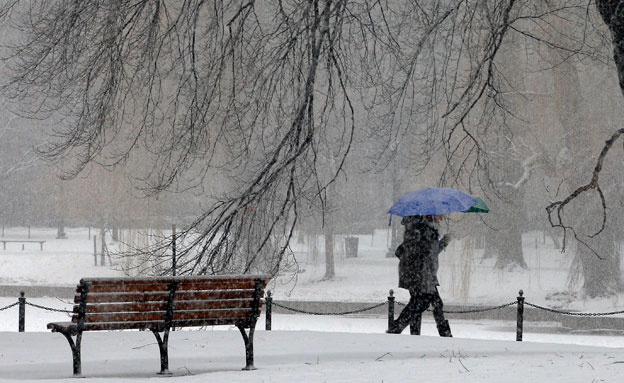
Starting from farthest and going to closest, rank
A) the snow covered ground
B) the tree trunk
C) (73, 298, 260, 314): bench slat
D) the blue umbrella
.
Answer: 1. the tree trunk
2. the blue umbrella
3. (73, 298, 260, 314): bench slat
4. the snow covered ground

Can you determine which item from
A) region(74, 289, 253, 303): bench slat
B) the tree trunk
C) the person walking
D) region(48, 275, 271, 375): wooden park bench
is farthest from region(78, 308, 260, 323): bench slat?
the tree trunk

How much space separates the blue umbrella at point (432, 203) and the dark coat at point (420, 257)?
19cm

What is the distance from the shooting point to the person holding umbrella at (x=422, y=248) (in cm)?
1212

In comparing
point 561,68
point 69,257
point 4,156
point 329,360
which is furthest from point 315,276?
point 329,360

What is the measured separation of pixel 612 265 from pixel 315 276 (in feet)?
37.0

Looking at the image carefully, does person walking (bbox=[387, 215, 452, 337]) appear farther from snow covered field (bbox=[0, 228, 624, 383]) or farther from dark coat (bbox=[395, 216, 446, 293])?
snow covered field (bbox=[0, 228, 624, 383])

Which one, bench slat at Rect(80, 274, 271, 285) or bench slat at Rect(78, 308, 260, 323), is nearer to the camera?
bench slat at Rect(80, 274, 271, 285)

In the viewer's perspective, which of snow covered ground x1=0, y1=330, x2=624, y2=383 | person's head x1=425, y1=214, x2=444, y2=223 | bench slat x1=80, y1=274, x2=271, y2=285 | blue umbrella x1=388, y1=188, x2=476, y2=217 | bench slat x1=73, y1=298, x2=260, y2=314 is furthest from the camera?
person's head x1=425, y1=214, x2=444, y2=223

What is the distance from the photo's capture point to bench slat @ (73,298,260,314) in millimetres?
7926

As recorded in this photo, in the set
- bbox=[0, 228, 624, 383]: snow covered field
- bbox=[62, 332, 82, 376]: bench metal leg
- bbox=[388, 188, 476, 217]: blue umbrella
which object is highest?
bbox=[388, 188, 476, 217]: blue umbrella

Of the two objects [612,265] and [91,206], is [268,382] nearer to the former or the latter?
[612,265]

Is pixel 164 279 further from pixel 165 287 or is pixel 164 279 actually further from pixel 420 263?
pixel 420 263

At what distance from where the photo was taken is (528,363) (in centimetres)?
889

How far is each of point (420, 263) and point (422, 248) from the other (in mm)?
180
